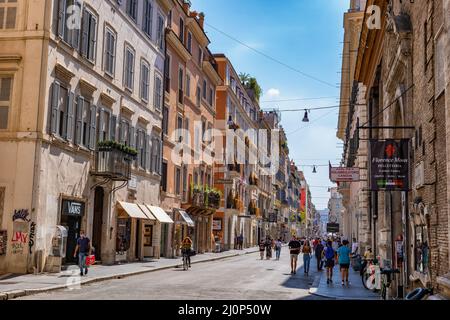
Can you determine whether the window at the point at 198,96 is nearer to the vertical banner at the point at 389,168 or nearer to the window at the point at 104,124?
the window at the point at 104,124

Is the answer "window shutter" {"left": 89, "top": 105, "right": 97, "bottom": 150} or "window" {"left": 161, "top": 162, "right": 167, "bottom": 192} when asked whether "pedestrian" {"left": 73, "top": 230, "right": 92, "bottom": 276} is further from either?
"window" {"left": 161, "top": 162, "right": 167, "bottom": 192}

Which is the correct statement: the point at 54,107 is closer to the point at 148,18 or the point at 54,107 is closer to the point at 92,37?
the point at 92,37

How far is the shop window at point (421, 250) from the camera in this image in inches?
526

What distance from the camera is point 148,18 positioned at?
34.1 m

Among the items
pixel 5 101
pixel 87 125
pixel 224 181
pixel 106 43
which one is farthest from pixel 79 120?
pixel 224 181

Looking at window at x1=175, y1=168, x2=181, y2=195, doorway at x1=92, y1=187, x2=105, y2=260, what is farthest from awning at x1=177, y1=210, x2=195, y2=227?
doorway at x1=92, y1=187, x2=105, y2=260

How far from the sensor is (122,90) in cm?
3008

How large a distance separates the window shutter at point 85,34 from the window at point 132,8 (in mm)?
5732

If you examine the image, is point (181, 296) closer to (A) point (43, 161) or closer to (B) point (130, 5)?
(A) point (43, 161)

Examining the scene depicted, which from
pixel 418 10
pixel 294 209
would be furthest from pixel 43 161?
pixel 294 209

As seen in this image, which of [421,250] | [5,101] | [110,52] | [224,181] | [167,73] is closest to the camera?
[421,250]

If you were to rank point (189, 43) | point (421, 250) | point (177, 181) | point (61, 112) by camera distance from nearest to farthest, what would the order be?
1. point (421, 250)
2. point (61, 112)
3. point (177, 181)
4. point (189, 43)

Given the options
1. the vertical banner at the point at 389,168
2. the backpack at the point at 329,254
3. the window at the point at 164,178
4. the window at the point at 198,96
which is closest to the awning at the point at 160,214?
the window at the point at 164,178

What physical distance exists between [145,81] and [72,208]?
11903 millimetres
